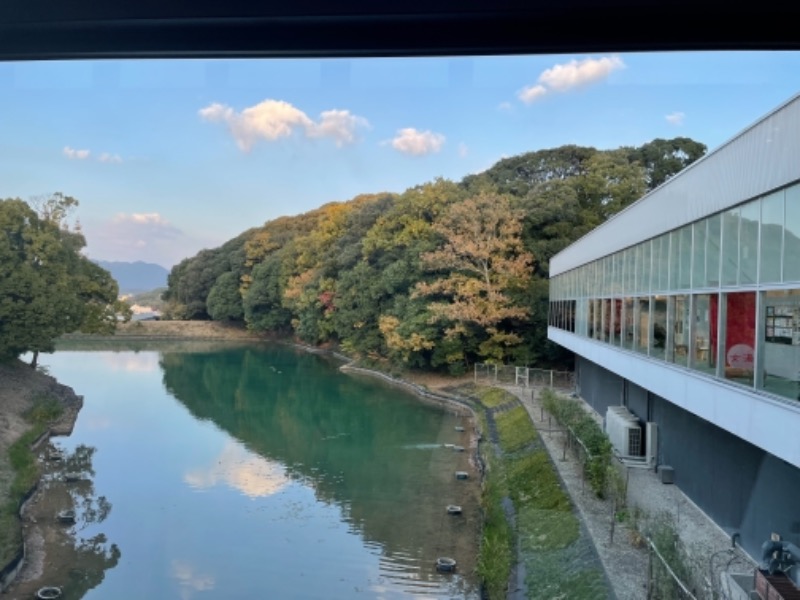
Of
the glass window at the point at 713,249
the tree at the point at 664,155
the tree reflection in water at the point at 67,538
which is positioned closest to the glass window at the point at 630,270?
the glass window at the point at 713,249

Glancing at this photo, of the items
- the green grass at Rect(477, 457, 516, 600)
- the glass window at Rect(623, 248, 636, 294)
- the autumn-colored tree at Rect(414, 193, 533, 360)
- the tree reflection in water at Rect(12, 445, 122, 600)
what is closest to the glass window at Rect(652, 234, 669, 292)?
the glass window at Rect(623, 248, 636, 294)

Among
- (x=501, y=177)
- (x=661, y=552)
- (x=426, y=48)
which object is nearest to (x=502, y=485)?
(x=661, y=552)

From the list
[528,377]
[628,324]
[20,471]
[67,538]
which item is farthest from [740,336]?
[528,377]

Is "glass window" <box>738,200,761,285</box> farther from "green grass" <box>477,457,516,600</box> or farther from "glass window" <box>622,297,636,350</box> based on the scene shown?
"glass window" <box>622,297,636,350</box>

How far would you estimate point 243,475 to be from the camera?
10.0 m

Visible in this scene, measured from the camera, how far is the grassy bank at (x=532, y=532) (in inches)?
214

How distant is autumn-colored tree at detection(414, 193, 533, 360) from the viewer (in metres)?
17.0

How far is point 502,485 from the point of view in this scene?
8977 mm

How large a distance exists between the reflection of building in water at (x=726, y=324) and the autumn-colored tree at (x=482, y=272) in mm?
7741

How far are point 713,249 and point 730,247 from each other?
0.39m

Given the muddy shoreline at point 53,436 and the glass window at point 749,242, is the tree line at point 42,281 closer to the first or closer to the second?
the muddy shoreline at point 53,436

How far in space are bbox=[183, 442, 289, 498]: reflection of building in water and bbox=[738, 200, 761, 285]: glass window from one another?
21.4 feet

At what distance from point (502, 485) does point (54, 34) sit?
776 cm

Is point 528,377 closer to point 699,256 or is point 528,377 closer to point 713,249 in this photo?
point 699,256
